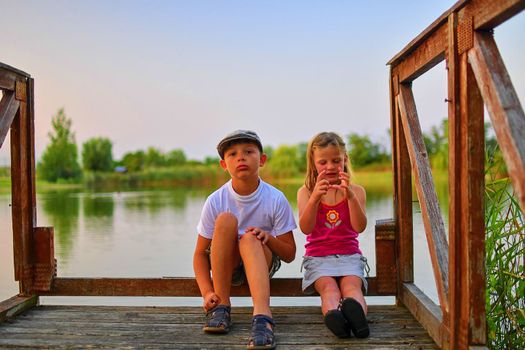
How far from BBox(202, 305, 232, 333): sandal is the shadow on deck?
31 millimetres

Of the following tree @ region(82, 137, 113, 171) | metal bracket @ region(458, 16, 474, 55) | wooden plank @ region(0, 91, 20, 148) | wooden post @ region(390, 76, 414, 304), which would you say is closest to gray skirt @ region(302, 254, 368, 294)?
wooden post @ region(390, 76, 414, 304)

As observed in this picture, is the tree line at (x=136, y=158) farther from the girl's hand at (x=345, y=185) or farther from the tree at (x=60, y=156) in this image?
the girl's hand at (x=345, y=185)

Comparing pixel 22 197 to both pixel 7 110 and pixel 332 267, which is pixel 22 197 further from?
pixel 332 267

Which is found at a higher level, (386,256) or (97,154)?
(97,154)

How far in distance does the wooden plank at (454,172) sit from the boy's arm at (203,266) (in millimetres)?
1218

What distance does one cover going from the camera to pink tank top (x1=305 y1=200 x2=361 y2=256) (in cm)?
315

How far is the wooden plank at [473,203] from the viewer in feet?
6.86

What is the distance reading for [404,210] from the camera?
3316 mm

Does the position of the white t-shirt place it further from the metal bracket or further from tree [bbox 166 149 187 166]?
tree [bbox 166 149 187 166]

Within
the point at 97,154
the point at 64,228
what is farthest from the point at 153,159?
the point at 64,228

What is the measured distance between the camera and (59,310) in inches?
129

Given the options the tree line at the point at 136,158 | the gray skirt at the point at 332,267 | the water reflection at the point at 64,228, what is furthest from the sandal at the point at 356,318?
the tree line at the point at 136,158

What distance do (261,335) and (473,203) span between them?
3.33 ft

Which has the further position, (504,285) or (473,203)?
(504,285)
